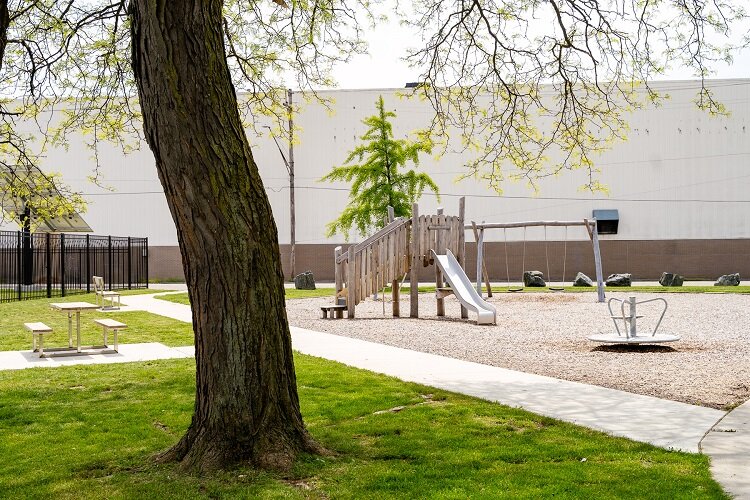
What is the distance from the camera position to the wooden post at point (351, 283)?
19.5 m

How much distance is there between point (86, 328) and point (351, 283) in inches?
225

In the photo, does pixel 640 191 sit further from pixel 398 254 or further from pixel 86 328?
pixel 86 328

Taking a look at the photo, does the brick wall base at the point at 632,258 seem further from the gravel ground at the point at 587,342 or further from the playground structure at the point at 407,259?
the playground structure at the point at 407,259

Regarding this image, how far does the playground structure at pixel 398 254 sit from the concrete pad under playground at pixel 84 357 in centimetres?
685

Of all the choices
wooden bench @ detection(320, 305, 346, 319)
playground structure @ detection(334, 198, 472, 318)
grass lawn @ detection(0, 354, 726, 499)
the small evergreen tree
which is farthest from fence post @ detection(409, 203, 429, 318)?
the small evergreen tree

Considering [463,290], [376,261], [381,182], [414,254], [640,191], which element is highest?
[640,191]

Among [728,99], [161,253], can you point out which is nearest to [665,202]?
[728,99]

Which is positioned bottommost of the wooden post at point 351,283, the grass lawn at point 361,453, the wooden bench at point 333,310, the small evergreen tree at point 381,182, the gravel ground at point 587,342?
the grass lawn at point 361,453

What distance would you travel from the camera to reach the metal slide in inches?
714

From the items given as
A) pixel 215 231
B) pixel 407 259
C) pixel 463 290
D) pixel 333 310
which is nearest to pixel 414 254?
pixel 407 259

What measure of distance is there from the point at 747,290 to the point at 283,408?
27106 mm

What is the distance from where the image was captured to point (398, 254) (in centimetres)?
2030

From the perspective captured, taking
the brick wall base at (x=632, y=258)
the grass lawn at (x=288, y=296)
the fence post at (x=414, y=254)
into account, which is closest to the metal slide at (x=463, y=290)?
the fence post at (x=414, y=254)

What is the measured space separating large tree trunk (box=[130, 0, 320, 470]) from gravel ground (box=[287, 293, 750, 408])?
460cm
